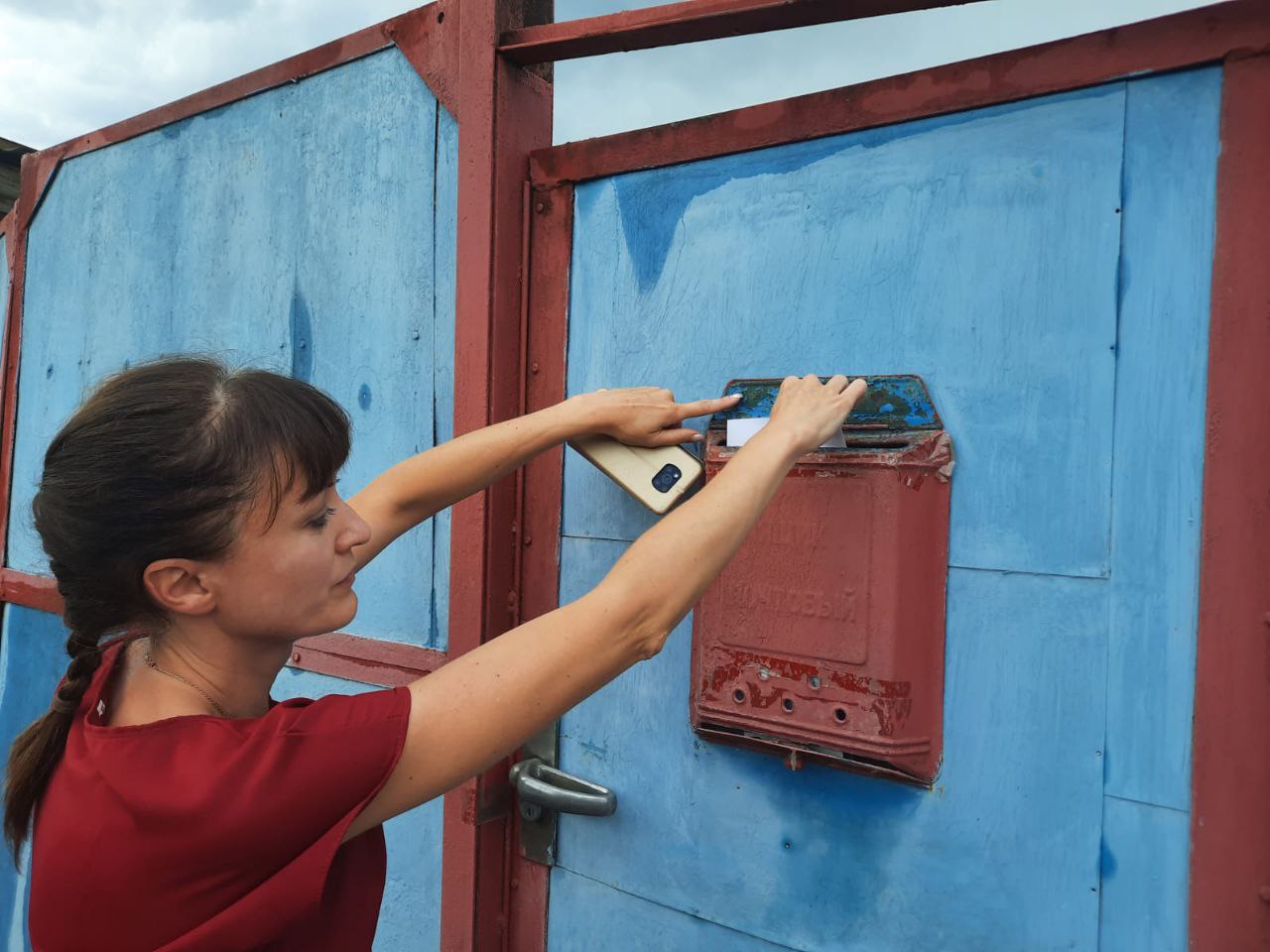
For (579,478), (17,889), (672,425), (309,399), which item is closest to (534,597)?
(579,478)

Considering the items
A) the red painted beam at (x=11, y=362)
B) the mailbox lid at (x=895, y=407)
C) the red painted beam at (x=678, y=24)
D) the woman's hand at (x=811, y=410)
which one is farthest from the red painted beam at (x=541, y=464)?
the red painted beam at (x=11, y=362)

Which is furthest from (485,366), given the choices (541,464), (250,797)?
(250,797)

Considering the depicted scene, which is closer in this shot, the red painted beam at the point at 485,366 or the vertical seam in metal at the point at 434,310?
the red painted beam at the point at 485,366

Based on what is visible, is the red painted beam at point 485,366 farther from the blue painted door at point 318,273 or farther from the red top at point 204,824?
the red top at point 204,824

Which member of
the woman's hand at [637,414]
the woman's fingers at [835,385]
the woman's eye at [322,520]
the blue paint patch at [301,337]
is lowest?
the woman's eye at [322,520]

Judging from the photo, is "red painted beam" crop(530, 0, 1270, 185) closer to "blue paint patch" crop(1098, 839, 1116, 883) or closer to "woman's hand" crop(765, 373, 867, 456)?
"woman's hand" crop(765, 373, 867, 456)

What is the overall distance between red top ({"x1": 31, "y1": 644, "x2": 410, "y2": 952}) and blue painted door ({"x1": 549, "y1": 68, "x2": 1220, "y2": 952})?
2.41ft

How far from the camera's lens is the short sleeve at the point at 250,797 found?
84 cm

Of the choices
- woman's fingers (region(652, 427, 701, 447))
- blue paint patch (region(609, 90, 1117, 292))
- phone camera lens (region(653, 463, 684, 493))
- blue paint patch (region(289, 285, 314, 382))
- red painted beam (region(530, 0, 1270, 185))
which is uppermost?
red painted beam (region(530, 0, 1270, 185))

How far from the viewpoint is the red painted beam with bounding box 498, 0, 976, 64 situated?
1281 millimetres

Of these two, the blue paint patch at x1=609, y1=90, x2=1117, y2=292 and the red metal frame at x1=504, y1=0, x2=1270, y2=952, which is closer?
the red metal frame at x1=504, y1=0, x2=1270, y2=952

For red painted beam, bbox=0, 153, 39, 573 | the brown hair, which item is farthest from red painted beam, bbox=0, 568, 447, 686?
red painted beam, bbox=0, 153, 39, 573

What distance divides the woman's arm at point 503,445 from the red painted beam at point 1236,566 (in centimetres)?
64

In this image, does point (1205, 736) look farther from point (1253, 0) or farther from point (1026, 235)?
point (1253, 0)
